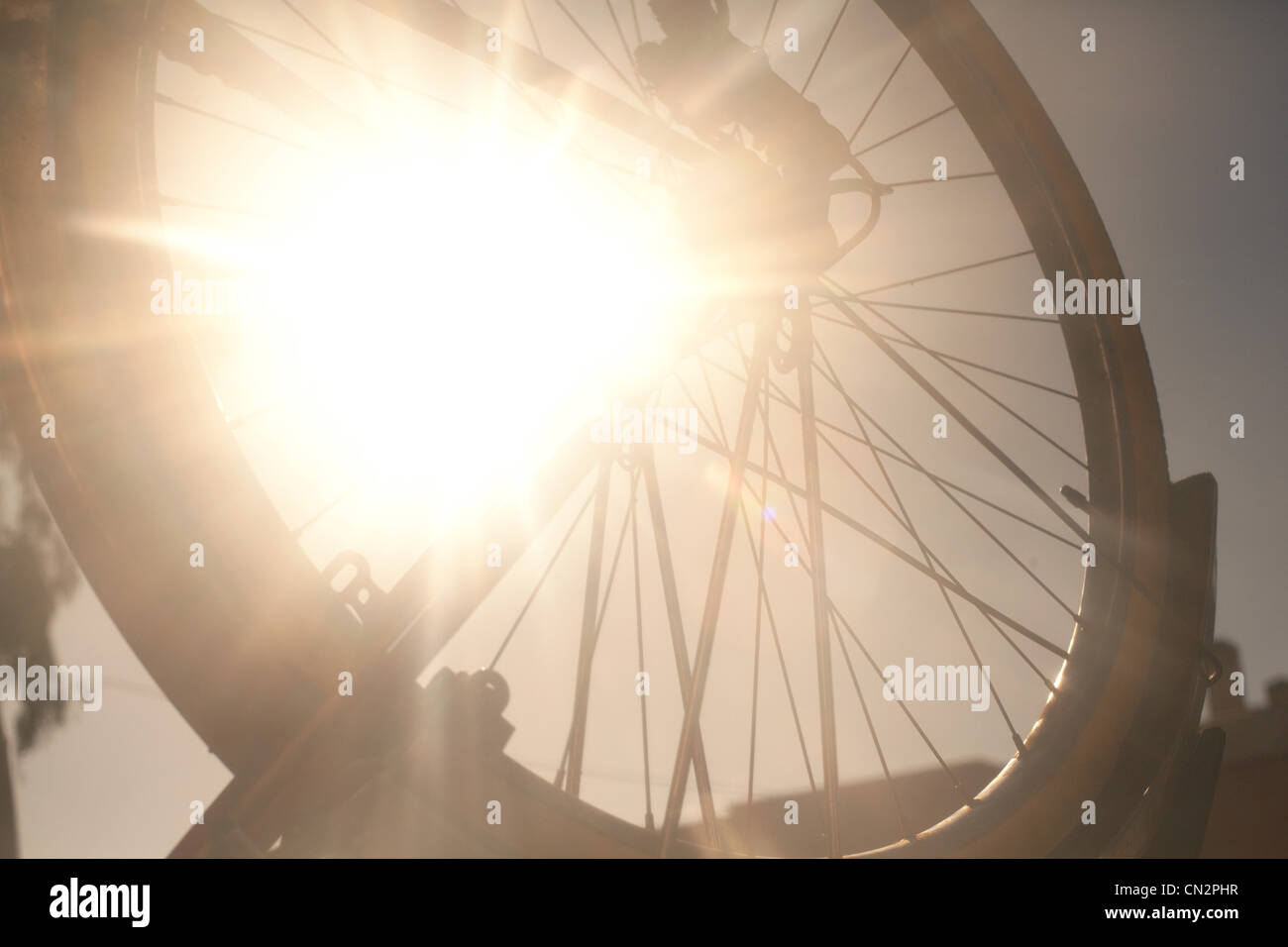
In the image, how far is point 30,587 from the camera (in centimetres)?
870

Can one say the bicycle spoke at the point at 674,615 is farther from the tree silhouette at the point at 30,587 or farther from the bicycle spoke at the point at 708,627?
the tree silhouette at the point at 30,587

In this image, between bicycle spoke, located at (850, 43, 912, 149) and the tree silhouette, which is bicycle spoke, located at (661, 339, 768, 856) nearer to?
bicycle spoke, located at (850, 43, 912, 149)

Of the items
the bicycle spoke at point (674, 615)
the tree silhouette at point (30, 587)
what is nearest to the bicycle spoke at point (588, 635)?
the bicycle spoke at point (674, 615)

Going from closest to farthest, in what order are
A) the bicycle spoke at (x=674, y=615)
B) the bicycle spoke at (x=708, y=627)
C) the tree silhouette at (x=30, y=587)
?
the bicycle spoke at (x=708, y=627) → the bicycle spoke at (x=674, y=615) → the tree silhouette at (x=30, y=587)

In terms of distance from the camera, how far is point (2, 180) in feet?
8.20

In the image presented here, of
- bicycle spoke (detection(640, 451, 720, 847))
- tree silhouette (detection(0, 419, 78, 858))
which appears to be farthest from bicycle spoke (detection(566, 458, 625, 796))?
tree silhouette (detection(0, 419, 78, 858))

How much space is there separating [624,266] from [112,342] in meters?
1.95

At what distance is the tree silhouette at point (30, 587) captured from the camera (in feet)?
27.6

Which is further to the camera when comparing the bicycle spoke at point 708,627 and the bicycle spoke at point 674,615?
the bicycle spoke at point 674,615

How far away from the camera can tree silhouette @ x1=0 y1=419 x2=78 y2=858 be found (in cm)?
842

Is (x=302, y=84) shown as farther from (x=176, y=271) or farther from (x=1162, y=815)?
(x=1162, y=815)

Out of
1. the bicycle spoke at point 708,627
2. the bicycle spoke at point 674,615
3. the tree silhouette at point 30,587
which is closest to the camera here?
the bicycle spoke at point 708,627

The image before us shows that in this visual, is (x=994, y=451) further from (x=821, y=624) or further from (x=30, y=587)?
(x=30, y=587)
